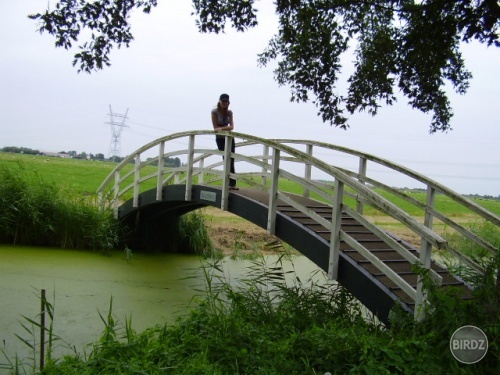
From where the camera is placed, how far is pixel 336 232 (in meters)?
6.02

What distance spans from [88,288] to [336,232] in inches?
161

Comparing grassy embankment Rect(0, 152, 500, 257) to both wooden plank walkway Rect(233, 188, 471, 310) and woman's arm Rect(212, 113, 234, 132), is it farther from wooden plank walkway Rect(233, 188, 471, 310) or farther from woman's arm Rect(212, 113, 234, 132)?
woman's arm Rect(212, 113, 234, 132)

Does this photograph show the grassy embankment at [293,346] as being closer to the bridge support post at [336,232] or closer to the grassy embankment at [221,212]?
the bridge support post at [336,232]

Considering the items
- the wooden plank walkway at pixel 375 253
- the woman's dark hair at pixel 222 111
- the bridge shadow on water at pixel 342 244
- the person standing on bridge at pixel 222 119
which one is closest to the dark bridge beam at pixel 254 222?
the bridge shadow on water at pixel 342 244

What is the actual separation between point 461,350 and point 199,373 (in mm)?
2207

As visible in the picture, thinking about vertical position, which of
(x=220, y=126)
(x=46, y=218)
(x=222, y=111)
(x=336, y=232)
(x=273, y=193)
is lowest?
(x=46, y=218)

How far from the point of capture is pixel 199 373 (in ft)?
13.9

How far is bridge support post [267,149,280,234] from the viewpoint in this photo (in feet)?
23.3

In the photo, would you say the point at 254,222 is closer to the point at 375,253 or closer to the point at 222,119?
the point at 222,119

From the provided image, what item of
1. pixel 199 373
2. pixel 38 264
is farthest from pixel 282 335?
pixel 38 264

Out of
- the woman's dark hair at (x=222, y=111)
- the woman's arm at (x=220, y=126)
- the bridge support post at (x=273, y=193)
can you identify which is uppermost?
the woman's dark hair at (x=222, y=111)

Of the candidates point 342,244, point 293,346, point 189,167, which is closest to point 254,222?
point 342,244

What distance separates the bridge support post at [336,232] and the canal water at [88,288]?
100cm

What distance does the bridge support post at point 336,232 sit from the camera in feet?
19.6
